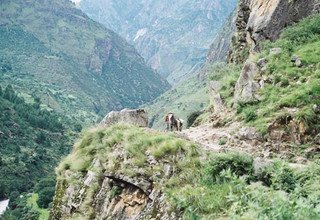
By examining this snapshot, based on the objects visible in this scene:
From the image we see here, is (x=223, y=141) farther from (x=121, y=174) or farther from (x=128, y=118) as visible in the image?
(x=121, y=174)

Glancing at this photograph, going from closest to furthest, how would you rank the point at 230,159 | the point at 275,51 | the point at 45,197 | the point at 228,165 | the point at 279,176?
the point at 279,176 < the point at 228,165 < the point at 230,159 < the point at 275,51 < the point at 45,197

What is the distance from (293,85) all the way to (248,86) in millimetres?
2239

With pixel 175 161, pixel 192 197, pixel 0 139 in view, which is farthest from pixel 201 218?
pixel 0 139

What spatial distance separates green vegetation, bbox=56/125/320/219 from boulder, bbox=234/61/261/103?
5502mm

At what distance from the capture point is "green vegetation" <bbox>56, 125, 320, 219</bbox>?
26.6 ft

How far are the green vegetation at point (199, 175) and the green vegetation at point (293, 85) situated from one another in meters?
4.70

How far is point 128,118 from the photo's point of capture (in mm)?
20594

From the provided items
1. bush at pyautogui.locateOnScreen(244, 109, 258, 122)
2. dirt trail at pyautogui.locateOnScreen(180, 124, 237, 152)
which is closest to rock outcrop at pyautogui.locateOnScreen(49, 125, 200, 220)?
dirt trail at pyautogui.locateOnScreen(180, 124, 237, 152)

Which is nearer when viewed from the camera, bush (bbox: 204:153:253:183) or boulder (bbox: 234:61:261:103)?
bush (bbox: 204:153:253:183)

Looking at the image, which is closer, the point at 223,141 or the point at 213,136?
the point at 223,141

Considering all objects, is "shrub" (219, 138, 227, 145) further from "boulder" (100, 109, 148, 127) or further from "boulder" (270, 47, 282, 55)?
"boulder" (270, 47, 282, 55)

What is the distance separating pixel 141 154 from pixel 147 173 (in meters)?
0.88

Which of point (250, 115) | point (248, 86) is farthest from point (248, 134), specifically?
point (248, 86)

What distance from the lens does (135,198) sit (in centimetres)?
1361
